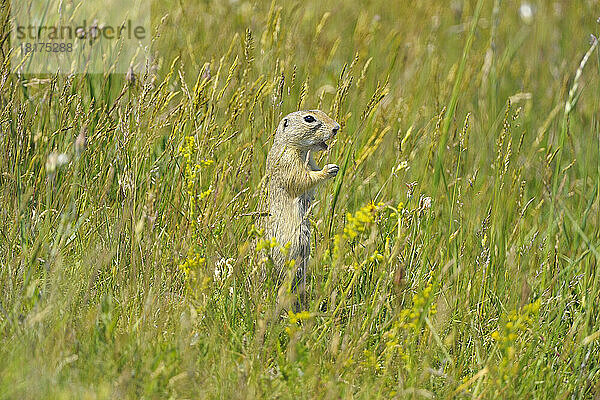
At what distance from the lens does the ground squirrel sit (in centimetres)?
274

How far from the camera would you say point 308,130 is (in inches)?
111

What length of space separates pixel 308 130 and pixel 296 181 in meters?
0.21

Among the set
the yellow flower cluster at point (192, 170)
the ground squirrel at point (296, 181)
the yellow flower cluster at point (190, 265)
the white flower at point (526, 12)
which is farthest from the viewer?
the white flower at point (526, 12)

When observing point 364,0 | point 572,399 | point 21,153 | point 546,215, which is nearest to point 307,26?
point 364,0

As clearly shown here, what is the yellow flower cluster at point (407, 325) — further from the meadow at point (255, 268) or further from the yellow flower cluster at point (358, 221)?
the yellow flower cluster at point (358, 221)

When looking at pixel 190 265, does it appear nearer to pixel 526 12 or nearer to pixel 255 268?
pixel 255 268

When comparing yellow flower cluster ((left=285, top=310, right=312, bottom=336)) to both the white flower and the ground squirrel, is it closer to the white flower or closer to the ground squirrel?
the ground squirrel

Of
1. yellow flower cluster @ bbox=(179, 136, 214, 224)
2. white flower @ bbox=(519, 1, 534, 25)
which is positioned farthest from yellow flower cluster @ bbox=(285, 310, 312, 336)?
white flower @ bbox=(519, 1, 534, 25)

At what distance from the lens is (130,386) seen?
6.98 ft

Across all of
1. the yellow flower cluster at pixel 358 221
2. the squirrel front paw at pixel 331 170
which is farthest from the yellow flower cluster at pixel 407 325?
the squirrel front paw at pixel 331 170

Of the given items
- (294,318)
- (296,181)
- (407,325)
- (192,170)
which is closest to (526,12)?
(296,181)

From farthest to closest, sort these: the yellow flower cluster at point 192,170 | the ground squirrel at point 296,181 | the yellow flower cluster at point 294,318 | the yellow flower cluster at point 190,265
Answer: the ground squirrel at point 296,181 → the yellow flower cluster at point 192,170 → the yellow flower cluster at point 190,265 → the yellow flower cluster at point 294,318

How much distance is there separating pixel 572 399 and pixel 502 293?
21.7 inches

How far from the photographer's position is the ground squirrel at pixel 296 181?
274cm
